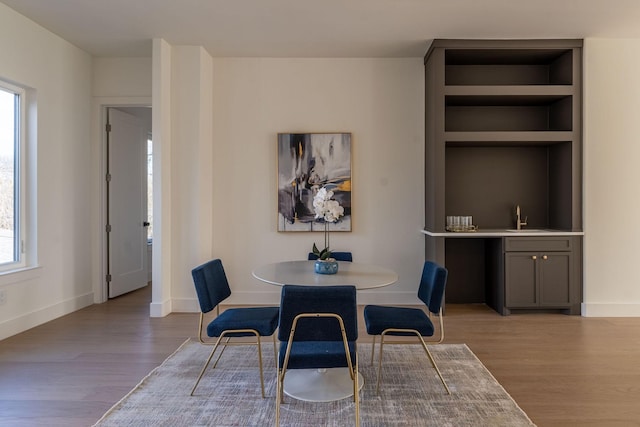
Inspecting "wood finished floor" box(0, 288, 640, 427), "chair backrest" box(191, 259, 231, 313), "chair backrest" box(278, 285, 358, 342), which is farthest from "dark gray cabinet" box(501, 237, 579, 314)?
"chair backrest" box(191, 259, 231, 313)

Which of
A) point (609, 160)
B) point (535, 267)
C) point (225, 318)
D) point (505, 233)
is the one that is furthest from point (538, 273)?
point (225, 318)

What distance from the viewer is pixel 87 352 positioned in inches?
129

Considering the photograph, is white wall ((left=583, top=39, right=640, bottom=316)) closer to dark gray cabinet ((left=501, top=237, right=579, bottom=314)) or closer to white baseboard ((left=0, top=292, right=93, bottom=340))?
dark gray cabinet ((left=501, top=237, right=579, bottom=314))

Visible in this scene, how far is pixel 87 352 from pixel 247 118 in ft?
9.59

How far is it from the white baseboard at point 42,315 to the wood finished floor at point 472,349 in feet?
0.32

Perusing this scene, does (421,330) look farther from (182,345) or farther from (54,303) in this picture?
(54,303)

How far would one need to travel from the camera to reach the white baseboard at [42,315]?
364 cm

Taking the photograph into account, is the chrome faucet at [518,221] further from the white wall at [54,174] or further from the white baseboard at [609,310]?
the white wall at [54,174]

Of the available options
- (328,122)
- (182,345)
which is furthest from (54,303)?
(328,122)

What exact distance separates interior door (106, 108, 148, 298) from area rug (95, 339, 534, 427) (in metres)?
2.70

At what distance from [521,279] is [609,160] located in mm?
1607

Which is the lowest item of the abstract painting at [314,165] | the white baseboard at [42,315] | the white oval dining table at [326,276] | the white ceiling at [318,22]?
the white baseboard at [42,315]

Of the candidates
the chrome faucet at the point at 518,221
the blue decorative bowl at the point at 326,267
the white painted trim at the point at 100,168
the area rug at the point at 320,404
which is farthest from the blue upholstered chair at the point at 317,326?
the white painted trim at the point at 100,168

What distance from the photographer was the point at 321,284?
7.93 ft
